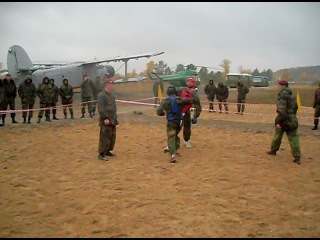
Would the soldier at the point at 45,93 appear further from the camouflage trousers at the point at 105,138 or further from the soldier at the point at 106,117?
the camouflage trousers at the point at 105,138

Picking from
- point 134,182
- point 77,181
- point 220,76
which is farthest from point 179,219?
point 220,76

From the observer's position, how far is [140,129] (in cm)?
1116

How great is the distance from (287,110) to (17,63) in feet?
63.1

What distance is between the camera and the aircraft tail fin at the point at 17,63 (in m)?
20.5

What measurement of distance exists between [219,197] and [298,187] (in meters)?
1.60

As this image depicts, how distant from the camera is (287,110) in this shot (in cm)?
687

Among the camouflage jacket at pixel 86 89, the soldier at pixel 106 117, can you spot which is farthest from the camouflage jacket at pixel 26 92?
the soldier at pixel 106 117

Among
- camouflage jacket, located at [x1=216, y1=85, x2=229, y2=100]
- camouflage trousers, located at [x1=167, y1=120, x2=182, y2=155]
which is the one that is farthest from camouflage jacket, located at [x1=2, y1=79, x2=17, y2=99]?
camouflage jacket, located at [x1=216, y1=85, x2=229, y2=100]

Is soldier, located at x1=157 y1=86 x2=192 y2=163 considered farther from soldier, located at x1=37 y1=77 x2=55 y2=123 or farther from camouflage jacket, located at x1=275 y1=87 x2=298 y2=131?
soldier, located at x1=37 y1=77 x2=55 y2=123

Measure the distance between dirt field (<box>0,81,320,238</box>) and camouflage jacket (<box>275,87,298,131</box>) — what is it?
0.89 meters

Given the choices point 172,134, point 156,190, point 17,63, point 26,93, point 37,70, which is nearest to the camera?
point 156,190

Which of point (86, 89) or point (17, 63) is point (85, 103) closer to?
point (86, 89)

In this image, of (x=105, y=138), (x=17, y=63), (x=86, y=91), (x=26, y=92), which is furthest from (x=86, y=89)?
(x=17, y=63)

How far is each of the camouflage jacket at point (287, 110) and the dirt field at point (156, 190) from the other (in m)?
0.89
